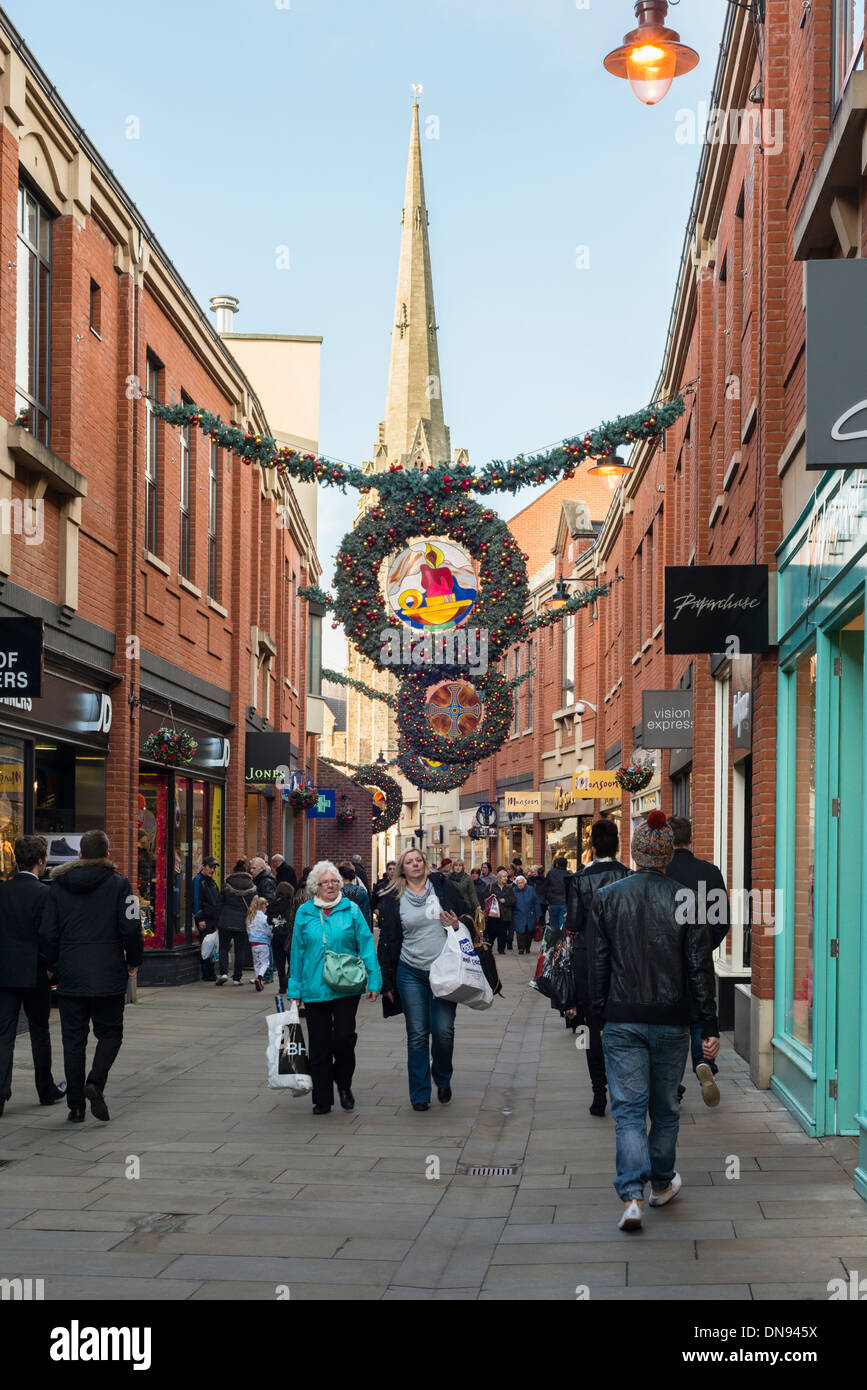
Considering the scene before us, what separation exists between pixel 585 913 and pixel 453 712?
16.0 meters

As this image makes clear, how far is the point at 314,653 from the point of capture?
40500 mm

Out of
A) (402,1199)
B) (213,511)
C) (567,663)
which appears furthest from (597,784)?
(402,1199)

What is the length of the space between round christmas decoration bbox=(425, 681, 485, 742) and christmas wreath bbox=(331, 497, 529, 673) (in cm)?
469

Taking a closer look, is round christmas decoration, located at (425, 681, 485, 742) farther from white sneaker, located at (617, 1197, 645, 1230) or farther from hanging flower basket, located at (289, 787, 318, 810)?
white sneaker, located at (617, 1197, 645, 1230)

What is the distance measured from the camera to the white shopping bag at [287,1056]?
1030cm

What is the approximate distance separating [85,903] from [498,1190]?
356 cm

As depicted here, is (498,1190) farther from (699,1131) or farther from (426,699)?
(426,699)

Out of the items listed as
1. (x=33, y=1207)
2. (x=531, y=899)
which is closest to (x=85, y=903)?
(x=33, y=1207)

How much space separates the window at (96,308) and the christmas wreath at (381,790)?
27137 millimetres

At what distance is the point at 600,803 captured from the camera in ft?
119

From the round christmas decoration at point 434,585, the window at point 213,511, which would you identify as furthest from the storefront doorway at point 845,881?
the window at point 213,511

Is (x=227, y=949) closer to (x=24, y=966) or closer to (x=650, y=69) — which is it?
(x=24, y=966)

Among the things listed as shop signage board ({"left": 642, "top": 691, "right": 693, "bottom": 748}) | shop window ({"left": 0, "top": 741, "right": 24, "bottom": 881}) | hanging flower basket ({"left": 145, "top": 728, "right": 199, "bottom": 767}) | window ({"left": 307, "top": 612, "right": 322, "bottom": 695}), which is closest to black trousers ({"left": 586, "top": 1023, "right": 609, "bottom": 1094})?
shop window ({"left": 0, "top": 741, "right": 24, "bottom": 881})

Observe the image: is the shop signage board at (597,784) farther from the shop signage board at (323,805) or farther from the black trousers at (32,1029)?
the black trousers at (32,1029)
